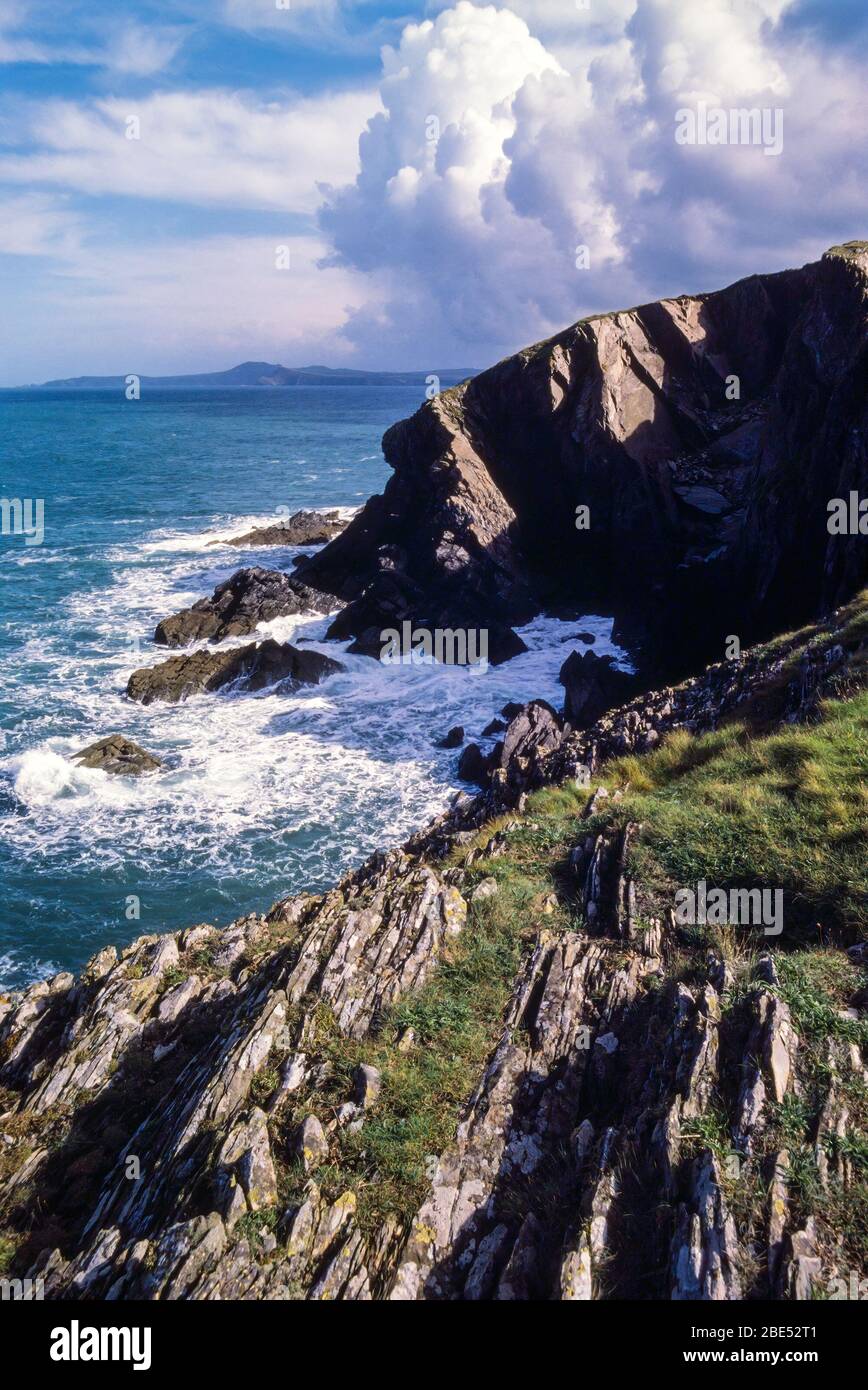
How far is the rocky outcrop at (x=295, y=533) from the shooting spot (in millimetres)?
60531

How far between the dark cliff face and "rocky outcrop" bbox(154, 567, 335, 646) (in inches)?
131

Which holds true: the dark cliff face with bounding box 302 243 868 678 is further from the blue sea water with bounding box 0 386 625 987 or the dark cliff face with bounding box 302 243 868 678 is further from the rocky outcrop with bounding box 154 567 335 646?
the blue sea water with bounding box 0 386 625 987

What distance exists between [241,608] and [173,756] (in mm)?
14990

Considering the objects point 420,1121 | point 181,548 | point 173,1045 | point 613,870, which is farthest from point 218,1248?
Result: point 181,548

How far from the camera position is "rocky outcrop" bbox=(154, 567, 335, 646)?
4191 centimetres

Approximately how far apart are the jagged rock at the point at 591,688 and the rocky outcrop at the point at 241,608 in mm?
18231

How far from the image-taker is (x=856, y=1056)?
24.7ft

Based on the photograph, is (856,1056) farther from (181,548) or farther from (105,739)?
(181,548)

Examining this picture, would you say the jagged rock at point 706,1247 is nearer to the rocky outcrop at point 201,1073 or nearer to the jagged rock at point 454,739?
the rocky outcrop at point 201,1073

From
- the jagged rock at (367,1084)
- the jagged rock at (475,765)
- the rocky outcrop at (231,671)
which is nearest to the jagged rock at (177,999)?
the jagged rock at (367,1084)

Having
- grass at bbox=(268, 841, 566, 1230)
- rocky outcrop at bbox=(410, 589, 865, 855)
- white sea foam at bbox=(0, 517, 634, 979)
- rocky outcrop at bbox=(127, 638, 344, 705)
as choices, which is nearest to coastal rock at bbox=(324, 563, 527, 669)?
white sea foam at bbox=(0, 517, 634, 979)

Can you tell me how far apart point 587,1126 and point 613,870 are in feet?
15.1

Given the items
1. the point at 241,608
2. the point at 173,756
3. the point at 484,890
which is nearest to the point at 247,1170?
the point at 484,890

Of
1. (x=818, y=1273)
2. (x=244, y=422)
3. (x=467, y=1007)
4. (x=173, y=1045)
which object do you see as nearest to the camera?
(x=818, y=1273)
